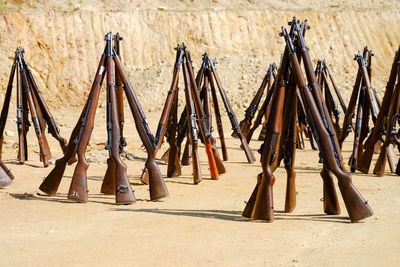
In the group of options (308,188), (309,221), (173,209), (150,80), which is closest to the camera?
(309,221)

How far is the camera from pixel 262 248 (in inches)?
198

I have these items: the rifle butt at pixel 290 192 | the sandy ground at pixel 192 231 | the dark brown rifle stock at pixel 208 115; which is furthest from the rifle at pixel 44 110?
the rifle butt at pixel 290 192

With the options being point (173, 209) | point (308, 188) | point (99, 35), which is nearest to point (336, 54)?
point (99, 35)

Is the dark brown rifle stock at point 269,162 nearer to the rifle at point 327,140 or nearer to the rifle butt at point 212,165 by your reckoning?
the rifle at point 327,140

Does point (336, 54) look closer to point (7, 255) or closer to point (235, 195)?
point (235, 195)

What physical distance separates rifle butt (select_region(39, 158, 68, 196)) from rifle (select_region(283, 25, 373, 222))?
11.6 ft

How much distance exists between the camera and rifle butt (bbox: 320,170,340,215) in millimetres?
6332

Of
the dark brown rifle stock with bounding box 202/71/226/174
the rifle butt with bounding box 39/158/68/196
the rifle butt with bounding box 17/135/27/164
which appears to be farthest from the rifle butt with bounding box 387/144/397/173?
the rifle butt with bounding box 17/135/27/164

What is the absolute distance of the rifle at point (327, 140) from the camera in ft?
19.6

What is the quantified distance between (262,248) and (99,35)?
92.0ft

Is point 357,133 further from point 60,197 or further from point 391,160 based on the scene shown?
point 60,197

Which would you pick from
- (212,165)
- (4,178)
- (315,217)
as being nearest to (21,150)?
(4,178)

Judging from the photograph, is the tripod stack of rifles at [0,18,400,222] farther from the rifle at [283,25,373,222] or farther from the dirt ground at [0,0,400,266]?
the dirt ground at [0,0,400,266]

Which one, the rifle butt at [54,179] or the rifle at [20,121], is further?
the rifle at [20,121]
